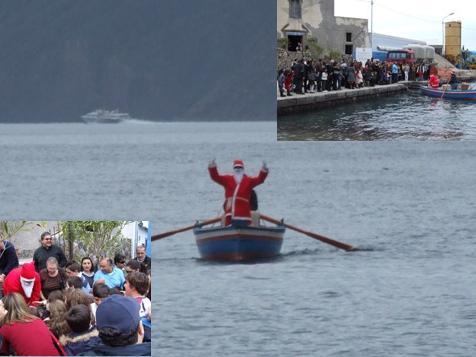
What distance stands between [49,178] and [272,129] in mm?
7836

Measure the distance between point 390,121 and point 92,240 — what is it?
9.58 metres

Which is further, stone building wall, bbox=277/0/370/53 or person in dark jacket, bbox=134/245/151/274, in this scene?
stone building wall, bbox=277/0/370/53

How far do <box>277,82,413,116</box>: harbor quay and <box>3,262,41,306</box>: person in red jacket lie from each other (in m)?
9.20

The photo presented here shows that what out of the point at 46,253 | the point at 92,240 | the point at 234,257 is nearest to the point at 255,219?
the point at 234,257

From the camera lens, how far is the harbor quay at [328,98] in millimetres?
22031

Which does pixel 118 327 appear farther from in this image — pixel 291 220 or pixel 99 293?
pixel 291 220

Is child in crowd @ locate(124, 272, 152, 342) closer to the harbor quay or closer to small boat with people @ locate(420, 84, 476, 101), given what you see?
the harbor quay

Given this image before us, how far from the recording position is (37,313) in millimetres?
12805

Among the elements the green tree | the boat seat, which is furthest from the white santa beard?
the green tree

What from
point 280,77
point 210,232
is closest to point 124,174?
point 280,77

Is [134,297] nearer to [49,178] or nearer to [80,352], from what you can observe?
[80,352]

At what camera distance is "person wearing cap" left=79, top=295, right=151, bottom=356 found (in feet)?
39.7

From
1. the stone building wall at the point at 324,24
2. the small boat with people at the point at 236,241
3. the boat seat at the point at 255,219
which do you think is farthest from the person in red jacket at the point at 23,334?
the stone building wall at the point at 324,24

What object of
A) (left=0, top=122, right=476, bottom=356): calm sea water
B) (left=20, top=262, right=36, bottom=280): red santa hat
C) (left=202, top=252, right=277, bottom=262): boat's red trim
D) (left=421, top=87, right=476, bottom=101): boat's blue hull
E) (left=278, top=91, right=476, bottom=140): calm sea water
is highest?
(left=421, top=87, right=476, bottom=101): boat's blue hull
